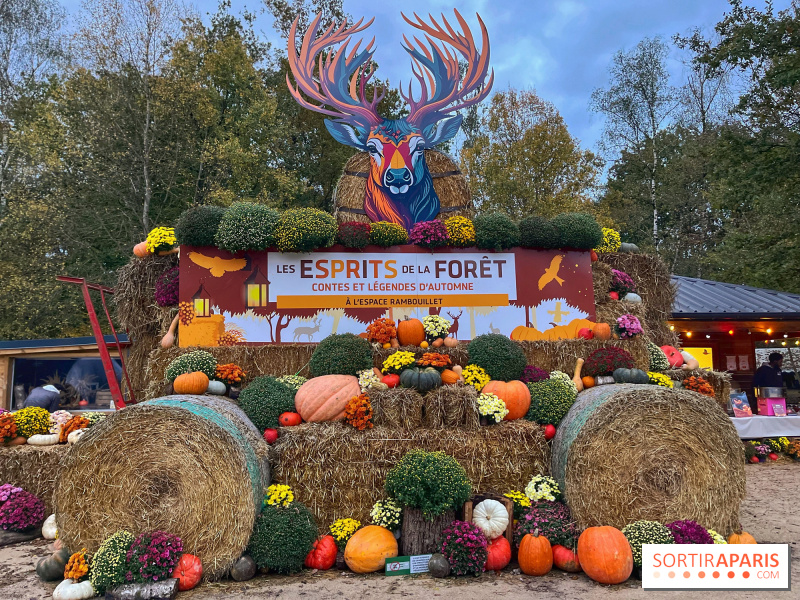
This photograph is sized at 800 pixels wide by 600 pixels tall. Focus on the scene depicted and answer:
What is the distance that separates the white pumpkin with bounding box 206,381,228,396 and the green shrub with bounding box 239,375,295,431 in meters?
0.39

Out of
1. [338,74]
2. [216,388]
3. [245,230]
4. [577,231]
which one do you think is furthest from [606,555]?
[338,74]

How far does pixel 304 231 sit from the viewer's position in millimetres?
7465

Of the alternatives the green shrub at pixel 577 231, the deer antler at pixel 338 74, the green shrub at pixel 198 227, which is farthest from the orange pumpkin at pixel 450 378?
the deer antler at pixel 338 74

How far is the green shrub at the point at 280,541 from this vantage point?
4.88m

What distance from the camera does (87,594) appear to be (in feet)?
14.6

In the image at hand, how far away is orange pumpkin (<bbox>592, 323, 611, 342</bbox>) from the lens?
7707 millimetres

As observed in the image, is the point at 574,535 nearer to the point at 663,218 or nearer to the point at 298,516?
the point at 298,516

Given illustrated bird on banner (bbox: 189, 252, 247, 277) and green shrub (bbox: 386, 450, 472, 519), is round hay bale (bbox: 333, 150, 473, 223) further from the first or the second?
green shrub (bbox: 386, 450, 472, 519)

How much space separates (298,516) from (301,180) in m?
20.4

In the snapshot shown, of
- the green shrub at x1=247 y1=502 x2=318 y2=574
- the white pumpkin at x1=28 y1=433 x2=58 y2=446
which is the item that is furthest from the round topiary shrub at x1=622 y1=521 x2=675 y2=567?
the white pumpkin at x1=28 y1=433 x2=58 y2=446

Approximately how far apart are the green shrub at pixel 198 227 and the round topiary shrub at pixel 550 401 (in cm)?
453

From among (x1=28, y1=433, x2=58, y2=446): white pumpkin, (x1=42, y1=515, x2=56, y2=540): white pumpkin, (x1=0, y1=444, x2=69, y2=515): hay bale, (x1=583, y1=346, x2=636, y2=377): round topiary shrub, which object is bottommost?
(x1=42, y1=515, x2=56, y2=540): white pumpkin

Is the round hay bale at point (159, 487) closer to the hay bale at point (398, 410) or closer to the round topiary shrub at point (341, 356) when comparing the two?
the hay bale at point (398, 410)

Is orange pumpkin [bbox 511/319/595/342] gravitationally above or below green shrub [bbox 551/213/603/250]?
below
